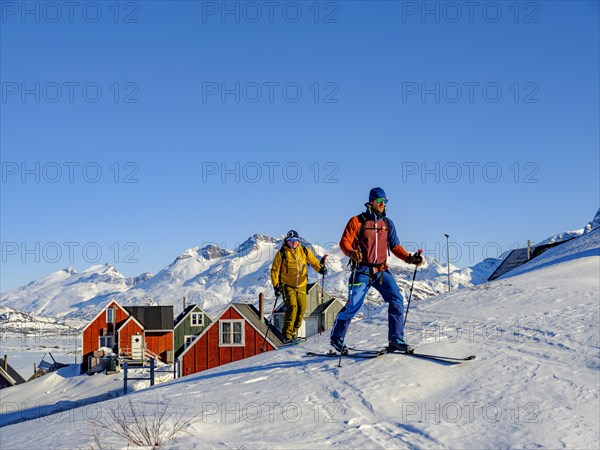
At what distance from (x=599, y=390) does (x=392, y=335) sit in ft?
9.53

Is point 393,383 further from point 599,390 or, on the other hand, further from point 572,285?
point 572,285

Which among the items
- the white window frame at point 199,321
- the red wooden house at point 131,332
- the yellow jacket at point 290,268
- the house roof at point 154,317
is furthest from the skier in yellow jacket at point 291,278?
the white window frame at point 199,321

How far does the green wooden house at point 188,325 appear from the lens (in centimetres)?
5901

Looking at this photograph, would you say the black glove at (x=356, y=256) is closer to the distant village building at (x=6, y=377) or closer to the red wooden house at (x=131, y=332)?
the red wooden house at (x=131, y=332)

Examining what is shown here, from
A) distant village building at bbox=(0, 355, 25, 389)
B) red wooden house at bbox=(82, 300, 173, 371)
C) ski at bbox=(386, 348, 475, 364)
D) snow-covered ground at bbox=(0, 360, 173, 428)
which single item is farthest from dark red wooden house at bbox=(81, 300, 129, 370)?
ski at bbox=(386, 348, 475, 364)

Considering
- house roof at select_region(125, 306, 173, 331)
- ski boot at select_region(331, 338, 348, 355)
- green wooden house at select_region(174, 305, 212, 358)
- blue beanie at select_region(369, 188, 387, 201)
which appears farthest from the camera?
green wooden house at select_region(174, 305, 212, 358)

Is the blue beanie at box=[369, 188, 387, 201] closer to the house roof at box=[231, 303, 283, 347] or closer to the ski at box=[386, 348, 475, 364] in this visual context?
the ski at box=[386, 348, 475, 364]

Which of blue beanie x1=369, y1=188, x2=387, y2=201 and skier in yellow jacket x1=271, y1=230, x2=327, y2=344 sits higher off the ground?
blue beanie x1=369, y1=188, x2=387, y2=201

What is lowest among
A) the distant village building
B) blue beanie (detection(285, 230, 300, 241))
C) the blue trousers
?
the distant village building

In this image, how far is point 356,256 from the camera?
9414mm

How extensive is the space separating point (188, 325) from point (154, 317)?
127 inches

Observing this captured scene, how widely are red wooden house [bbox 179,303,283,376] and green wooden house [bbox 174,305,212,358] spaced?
56.0ft

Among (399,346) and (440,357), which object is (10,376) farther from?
(440,357)

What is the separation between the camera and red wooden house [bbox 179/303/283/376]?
4100cm
